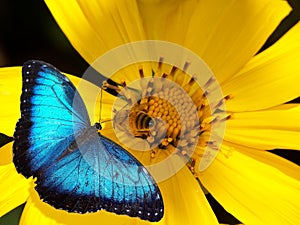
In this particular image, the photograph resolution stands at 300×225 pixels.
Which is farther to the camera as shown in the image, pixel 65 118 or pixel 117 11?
pixel 117 11

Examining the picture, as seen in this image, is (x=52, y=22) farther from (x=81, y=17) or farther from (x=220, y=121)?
(x=220, y=121)

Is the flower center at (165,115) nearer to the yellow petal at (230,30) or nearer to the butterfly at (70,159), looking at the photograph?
the yellow petal at (230,30)

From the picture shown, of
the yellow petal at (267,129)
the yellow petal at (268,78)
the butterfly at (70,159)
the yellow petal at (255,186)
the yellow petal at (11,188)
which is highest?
the yellow petal at (268,78)

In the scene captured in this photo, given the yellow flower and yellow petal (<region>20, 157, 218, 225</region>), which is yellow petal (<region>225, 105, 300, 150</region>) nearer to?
the yellow flower

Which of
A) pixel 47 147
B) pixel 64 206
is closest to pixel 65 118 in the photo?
pixel 47 147

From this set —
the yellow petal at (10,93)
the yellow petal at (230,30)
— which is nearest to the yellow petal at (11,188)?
the yellow petal at (10,93)

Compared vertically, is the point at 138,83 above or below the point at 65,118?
above

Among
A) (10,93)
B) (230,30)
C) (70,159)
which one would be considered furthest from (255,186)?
(10,93)
